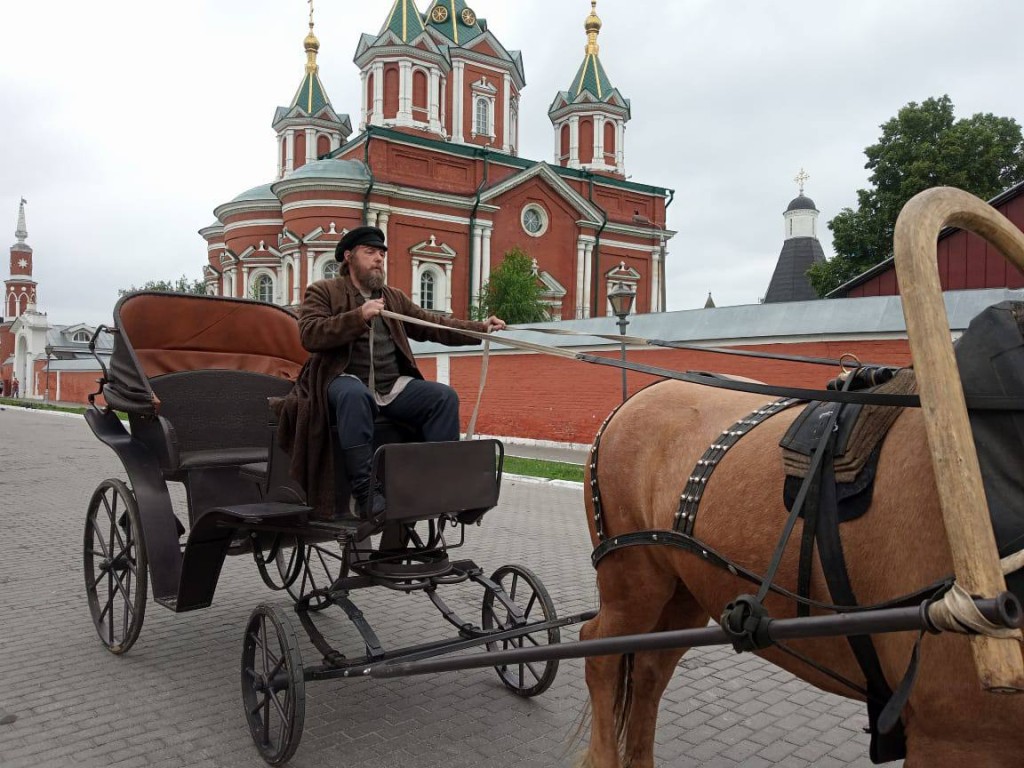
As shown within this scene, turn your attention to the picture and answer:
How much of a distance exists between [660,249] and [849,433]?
1518 inches

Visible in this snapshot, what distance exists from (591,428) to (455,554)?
9.60 metres

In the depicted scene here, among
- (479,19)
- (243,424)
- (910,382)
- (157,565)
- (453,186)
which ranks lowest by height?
(157,565)

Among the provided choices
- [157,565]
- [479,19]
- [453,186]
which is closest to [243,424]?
[157,565]

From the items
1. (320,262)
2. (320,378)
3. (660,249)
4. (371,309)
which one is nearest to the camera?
(371,309)

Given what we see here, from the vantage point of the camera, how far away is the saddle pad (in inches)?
78.9

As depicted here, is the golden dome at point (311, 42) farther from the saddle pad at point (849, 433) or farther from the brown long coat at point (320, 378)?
the saddle pad at point (849, 433)

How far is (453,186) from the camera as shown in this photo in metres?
33.4

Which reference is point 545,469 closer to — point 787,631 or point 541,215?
point 787,631

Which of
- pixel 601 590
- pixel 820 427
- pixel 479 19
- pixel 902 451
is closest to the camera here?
pixel 902 451

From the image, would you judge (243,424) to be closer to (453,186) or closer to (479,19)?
(453,186)

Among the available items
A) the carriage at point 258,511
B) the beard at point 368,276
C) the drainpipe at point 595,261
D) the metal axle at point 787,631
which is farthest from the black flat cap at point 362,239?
the drainpipe at point 595,261

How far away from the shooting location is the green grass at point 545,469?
40.9 feet

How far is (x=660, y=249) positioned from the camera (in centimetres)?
3944

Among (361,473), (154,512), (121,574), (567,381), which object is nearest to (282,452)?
(361,473)
